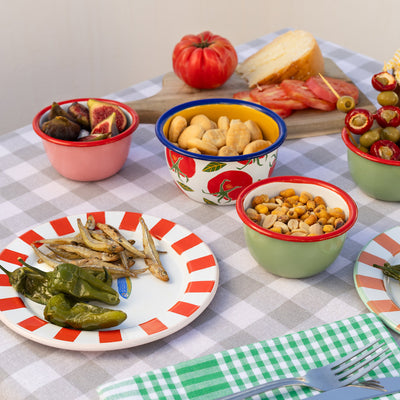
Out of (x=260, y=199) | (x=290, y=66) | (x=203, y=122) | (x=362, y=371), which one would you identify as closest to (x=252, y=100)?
(x=290, y=66)

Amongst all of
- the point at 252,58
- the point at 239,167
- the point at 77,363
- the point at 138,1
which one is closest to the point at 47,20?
the point at 138,1

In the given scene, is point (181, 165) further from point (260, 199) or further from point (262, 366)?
point (262, 366)

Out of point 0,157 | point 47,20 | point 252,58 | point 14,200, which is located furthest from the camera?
point 47,20

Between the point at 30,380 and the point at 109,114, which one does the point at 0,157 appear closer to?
the point at 109,114

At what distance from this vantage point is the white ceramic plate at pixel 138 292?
1224 mm

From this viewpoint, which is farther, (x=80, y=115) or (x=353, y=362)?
(x=80, y=115)

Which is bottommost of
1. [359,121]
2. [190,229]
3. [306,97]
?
[190,229]

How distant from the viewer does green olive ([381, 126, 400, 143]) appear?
165cm

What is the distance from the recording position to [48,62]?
12.1 ft

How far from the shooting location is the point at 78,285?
4.22ft

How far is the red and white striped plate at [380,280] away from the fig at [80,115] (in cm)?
88

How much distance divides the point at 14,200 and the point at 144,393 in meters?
0.82

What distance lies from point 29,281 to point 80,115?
648mm

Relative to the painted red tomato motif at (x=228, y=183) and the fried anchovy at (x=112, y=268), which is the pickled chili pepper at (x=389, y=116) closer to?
the painted red tomato motif at (x=228, y=183)
